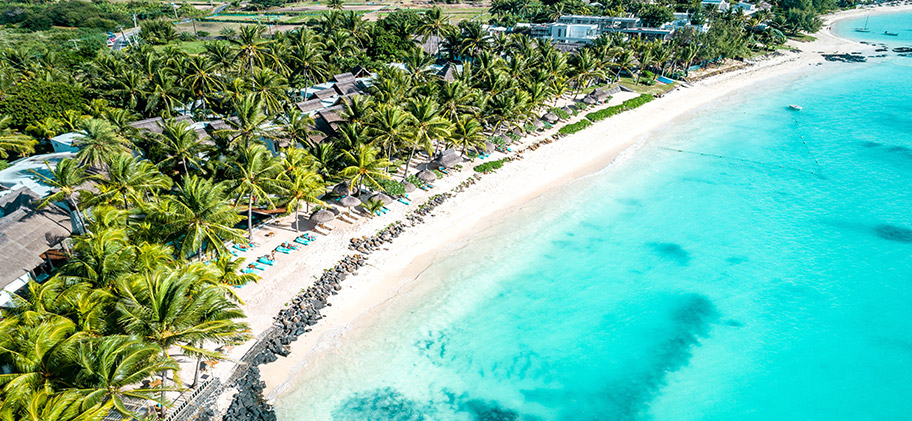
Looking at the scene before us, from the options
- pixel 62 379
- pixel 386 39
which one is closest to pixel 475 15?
pixel 386 39

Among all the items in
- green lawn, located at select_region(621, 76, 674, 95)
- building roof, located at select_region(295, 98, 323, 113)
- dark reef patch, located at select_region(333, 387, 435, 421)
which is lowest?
dark reef patch, located at select_region(333, 387, 435, 421)

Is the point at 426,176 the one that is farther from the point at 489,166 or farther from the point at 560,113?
the point at 560,113

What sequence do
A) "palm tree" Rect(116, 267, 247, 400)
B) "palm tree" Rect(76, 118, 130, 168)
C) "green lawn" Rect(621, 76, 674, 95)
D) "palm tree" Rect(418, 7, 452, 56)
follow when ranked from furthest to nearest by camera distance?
"palm tree" Rect(418, 7, 452, 56) < "green lawn" Rect(621, 76, 674, 95) < "palm tree" Rect(76, 118, 130, 168) < "palm tree" Rect(116, 267, 247, 400)

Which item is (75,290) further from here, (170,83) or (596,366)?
(170,83)

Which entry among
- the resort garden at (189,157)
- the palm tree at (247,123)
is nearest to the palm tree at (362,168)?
the resort garden at (189,157)

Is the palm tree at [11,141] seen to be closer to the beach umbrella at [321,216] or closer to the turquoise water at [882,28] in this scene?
the beach umbrella at [321,216]

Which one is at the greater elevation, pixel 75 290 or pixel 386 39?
pixel 386 39

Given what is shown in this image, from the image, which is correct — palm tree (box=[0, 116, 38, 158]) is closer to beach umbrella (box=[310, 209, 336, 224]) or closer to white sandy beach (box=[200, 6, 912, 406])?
white sandy beach (box=[200, 6, 912, 406])

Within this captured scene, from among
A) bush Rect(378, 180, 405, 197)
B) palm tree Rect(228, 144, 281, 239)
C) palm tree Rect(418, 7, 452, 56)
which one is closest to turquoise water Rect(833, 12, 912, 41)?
palm tree Rect(418, 7, 452, 56)
